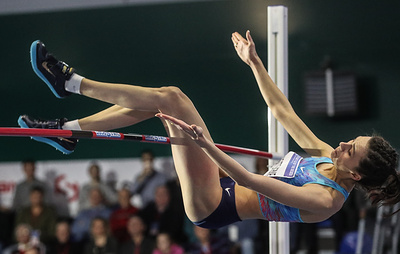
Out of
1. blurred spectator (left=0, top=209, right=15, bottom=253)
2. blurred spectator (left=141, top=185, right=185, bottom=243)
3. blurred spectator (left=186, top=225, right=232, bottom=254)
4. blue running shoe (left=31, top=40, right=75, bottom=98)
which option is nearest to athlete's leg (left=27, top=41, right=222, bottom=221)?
blue running shoe (left=31, top=40, right=75, bottom=98)

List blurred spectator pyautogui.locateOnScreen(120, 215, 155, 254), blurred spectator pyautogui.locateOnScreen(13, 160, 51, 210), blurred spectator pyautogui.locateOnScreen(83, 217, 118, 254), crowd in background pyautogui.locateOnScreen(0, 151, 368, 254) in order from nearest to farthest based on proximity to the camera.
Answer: crowd in background pyautogui.locateOnScreen(0, 151, 368, 254)
blurred spectator pyautogui.locateOnScreen(120, 215, 155, 254)
blurred spectator pyautogui.locateOnScreen(83, 217, 118, 254)
blurred spectator pyautogui.locateOnScreen(13, 160, 51, 210)

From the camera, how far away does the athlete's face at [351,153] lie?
9.18ft

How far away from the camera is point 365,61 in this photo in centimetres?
699

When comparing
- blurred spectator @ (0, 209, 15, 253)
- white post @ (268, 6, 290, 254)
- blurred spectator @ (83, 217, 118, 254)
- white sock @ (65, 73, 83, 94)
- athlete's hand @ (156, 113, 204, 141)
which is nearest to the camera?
Answer: athlete's hand @ (156, 113, 204, 141)

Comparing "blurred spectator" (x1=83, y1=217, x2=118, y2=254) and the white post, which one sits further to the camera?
"blurred spectator" (x1=83, y1=217, x2=118, y2=254)

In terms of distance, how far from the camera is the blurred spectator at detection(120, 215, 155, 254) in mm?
6184

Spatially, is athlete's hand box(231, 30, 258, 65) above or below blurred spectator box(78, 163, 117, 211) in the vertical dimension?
above

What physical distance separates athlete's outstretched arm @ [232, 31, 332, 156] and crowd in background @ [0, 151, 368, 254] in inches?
115

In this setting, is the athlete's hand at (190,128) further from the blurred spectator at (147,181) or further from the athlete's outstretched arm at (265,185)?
the blurred spectator at (147,181)

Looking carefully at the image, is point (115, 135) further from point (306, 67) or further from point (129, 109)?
point (306, 67)

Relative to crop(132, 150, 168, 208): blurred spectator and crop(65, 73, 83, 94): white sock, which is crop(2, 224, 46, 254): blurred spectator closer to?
crop(132, 150, 168, 208): blurred spectator

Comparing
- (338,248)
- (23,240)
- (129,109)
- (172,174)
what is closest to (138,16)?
(172,174)

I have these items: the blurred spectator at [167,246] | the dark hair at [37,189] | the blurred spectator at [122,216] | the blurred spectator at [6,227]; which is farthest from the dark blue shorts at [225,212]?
the blurred spectator at [6,227]

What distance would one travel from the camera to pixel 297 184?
2854 millimetres
